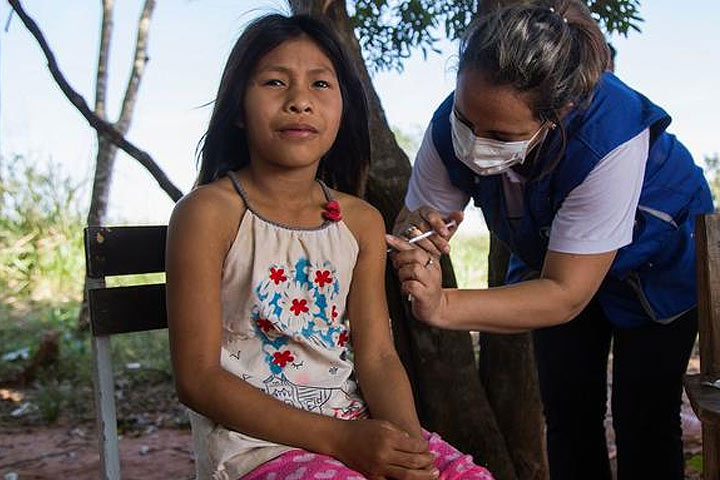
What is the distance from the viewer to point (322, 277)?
173 centimetres

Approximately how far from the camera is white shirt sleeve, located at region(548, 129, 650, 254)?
1.76 metres

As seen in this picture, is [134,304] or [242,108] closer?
[242,108]

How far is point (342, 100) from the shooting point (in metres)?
1.88

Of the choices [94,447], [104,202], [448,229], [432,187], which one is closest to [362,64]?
[432,187]

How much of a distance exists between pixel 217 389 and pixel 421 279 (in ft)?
1.52

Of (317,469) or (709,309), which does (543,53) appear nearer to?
(709,309)

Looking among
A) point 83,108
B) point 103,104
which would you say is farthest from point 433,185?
point 103,104

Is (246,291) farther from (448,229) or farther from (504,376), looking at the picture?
(504,376)

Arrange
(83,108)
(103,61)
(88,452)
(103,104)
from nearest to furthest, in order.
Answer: (83,108) < (88,452) < (103,104) < (103,61)

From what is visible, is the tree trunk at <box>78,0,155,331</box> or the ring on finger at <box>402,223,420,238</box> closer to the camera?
the ring on finger at <box>402,223,420,238</box>

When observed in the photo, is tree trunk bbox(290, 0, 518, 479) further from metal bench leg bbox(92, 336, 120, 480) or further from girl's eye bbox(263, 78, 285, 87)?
metal bench leg bbox(92, 336, 120, 480)

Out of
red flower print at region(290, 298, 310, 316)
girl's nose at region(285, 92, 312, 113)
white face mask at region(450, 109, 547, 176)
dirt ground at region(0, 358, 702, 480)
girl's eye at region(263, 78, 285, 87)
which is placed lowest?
dirt ground at region(0, 358, 702, 480)

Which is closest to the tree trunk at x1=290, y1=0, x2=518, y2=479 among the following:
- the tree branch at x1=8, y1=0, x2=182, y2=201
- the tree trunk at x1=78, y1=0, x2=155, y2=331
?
the tree branch at x1=8, y1=0, x2=182, y2=201

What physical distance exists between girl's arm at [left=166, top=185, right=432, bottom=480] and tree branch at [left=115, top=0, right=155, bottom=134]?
4.76 meters
